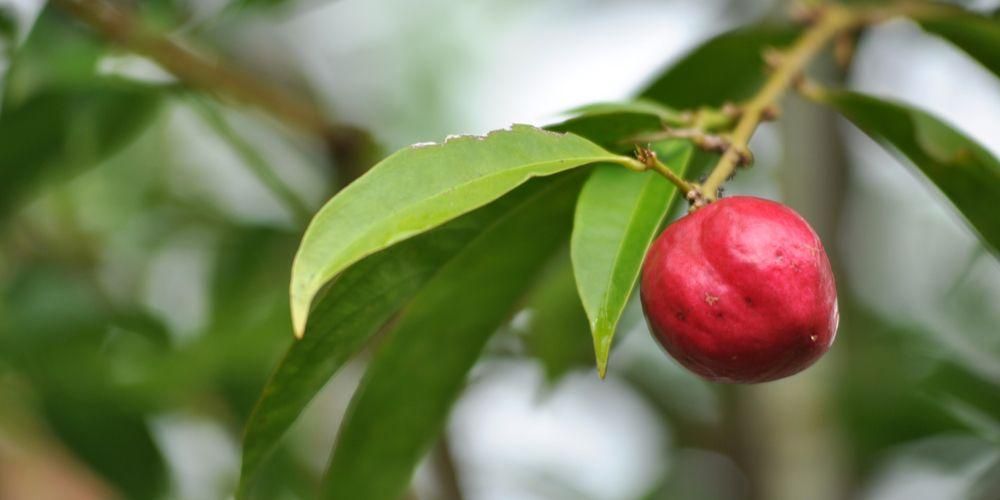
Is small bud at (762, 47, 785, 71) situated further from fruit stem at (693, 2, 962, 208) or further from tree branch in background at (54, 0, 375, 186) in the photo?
tree branch in background at (54, 0, 375, 186)

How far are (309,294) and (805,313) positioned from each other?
30 centimetres

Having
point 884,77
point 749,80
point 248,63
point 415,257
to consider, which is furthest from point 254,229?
point 884,77

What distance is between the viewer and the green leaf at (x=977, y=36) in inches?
42.6

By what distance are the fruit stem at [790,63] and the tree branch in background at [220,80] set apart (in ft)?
1.87

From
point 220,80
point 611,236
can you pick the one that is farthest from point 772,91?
A: point 220,80

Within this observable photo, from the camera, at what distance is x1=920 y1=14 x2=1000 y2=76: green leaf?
3.55 ft

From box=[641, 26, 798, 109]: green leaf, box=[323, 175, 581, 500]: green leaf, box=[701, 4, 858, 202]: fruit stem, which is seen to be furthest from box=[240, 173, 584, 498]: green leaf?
box=[641, 26, 798, 109]: green leaf

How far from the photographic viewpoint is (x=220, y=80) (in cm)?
139

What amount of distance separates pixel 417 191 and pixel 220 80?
0.77 m

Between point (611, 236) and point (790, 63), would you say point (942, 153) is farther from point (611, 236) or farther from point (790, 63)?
point (611, 236)

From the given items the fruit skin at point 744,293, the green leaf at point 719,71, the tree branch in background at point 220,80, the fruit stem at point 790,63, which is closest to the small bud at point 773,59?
the fruit stem at point 790,63

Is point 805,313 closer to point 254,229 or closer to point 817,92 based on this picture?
point 817,92

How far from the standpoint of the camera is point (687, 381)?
2.11 metres

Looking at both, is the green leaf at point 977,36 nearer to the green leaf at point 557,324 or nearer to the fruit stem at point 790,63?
the fruit stem at point 790,63
